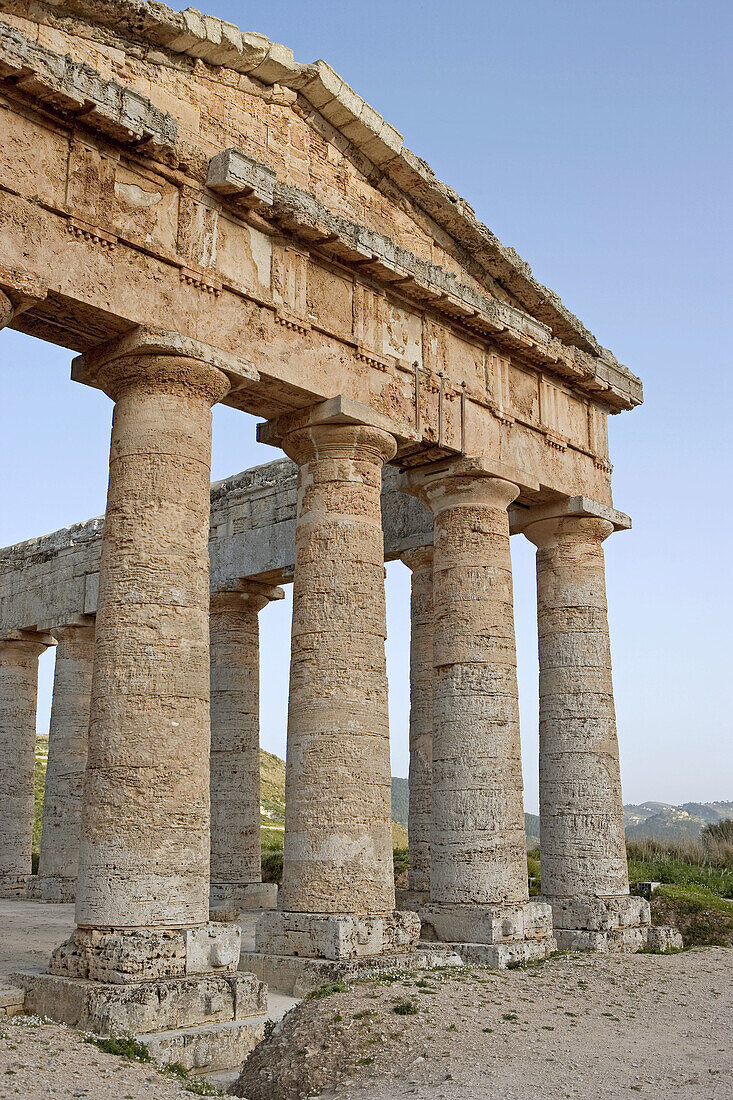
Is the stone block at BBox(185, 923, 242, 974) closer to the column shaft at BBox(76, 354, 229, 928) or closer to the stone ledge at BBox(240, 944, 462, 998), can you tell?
the column shaft at BBox(76, 354, 229, 928)

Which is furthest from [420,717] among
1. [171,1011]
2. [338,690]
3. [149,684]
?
[171,1011]

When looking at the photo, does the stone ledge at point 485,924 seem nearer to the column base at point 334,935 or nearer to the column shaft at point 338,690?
the column base at point 334,935

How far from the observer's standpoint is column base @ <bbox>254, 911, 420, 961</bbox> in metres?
12.0

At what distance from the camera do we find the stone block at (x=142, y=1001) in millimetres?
9312

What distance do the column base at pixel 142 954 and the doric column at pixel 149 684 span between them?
1 cm

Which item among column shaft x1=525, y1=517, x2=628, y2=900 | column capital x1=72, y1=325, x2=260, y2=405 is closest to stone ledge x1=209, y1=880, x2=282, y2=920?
column shaft x1=525, y1=517, x2=628, y2=900

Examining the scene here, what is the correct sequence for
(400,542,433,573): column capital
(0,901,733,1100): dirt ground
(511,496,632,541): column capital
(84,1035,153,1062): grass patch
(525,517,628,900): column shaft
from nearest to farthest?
1. (0,901,733,1100): dirt ground
2. (84,1035,153,1062): grass patch
3. (525,517,628,900): column shaft
4. (511,496,632,541): column capital
5. (400,542,433,573): column capital

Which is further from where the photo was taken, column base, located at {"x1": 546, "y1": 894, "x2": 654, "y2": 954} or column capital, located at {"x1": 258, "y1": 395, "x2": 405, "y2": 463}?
column base, located at {"x1": 546, "y1": 894, "x2": 654, "y2": 954}

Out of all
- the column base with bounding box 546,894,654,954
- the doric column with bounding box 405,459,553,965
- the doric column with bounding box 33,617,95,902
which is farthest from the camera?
the doric column with bounding box 33,617,95,902

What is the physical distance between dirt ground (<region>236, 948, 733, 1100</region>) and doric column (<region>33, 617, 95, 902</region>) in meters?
13.4

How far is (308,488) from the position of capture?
46.1ft

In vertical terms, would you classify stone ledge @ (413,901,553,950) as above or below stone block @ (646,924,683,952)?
above

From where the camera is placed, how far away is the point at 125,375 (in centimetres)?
1190

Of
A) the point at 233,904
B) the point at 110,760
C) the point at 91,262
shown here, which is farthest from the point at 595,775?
the point at 91,262
